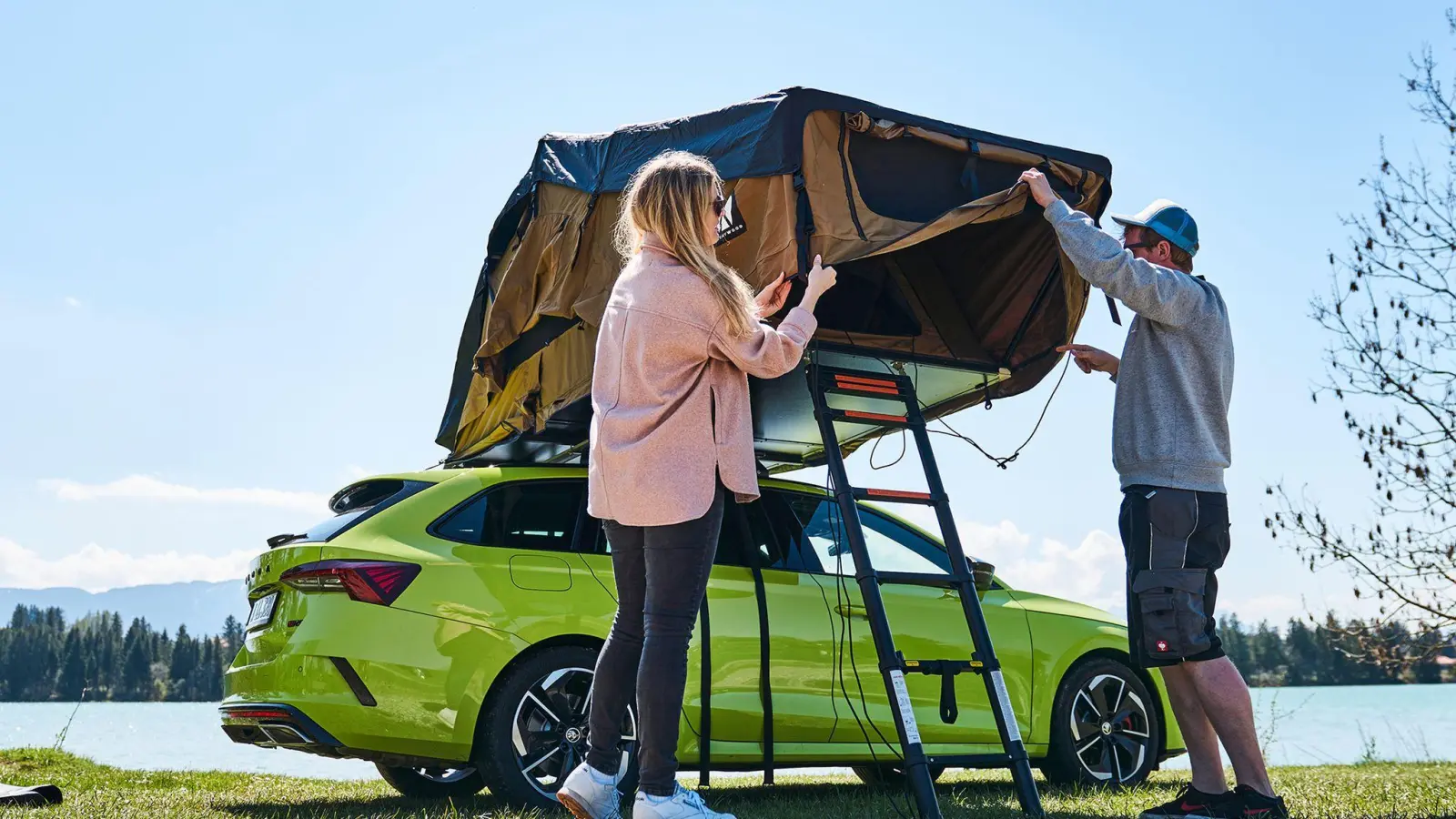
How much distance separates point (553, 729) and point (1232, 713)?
2.75 metres

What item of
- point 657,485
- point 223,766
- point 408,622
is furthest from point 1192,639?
point 223,766

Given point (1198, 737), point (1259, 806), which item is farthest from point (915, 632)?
point (1259, 806)

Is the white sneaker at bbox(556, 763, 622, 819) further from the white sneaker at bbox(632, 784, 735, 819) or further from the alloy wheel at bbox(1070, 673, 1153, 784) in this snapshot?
the alloy wheel at bbox(1070, 673, 1153, 784)

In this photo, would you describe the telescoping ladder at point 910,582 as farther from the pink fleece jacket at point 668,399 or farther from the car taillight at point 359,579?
the car taillight at point 359,579

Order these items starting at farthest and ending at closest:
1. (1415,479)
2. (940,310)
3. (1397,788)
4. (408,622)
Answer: (1415,479), (940,310), (1397,788), (408,622)

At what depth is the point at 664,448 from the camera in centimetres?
359

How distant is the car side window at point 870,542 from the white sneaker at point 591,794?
247cm

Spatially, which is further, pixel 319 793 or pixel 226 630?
pixel 319 793

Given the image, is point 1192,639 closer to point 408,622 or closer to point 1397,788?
point 1397,788

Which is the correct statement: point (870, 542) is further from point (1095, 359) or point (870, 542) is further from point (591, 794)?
point (591, 794)

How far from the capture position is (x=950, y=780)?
7539 millimetres

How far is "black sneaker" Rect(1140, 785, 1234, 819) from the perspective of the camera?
13.8ft

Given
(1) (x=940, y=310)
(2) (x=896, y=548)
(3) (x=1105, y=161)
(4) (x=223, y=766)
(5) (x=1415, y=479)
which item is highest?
(3) (x=1105, y=161)

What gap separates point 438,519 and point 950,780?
13.0 feet
